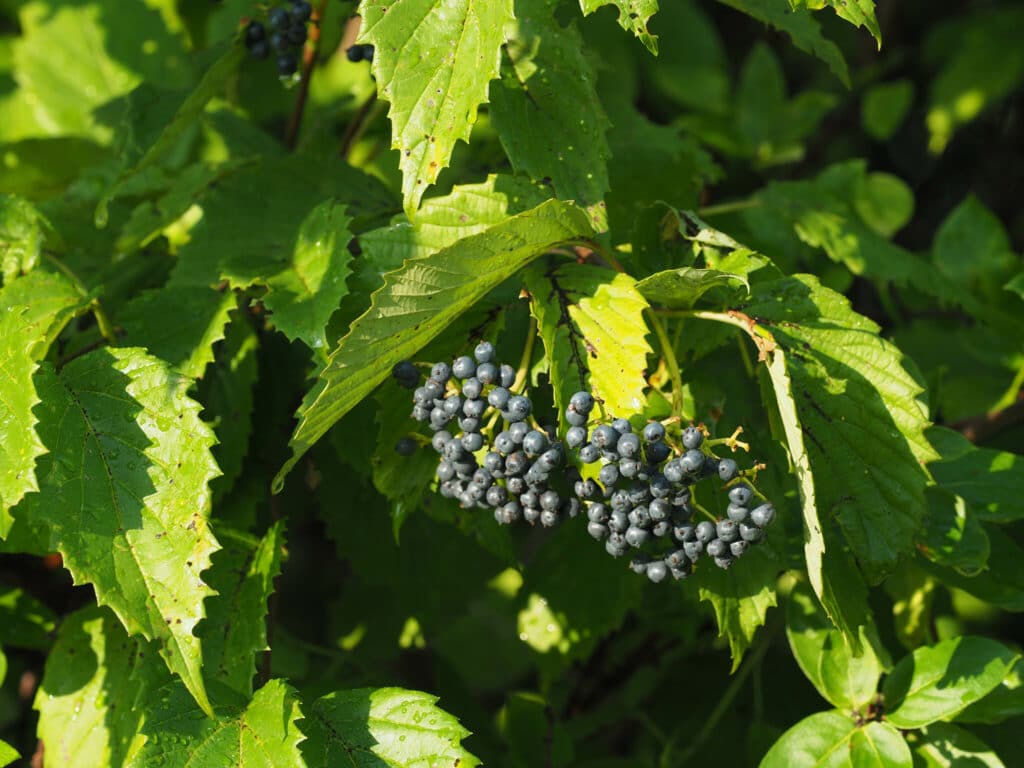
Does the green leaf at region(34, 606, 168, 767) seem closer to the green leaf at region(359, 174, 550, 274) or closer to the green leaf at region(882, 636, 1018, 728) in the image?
the green leaf at region(359, 174, 550, 274)

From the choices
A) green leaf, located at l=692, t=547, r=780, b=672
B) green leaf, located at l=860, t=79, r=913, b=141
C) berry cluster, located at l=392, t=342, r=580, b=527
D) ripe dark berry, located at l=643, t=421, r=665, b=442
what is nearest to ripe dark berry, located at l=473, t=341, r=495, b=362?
berry cluster, located at l=392, t=342, r=580, b=527

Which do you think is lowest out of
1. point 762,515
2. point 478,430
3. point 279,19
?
point 762,515

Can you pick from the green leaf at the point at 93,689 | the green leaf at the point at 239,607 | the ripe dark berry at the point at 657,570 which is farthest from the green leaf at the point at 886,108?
the green leaf at the point at 93,689

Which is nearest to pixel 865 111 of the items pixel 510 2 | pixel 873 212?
pixel 873 212

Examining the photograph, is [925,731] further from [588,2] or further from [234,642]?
[588,2]

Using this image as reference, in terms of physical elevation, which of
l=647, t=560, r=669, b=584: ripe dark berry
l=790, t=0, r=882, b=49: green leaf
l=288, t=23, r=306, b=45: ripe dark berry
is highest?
l=790, t=0, r=882, b=49: green leaf

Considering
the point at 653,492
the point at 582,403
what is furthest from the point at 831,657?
the point at 582,403

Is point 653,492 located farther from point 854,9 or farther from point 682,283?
point 854,9
